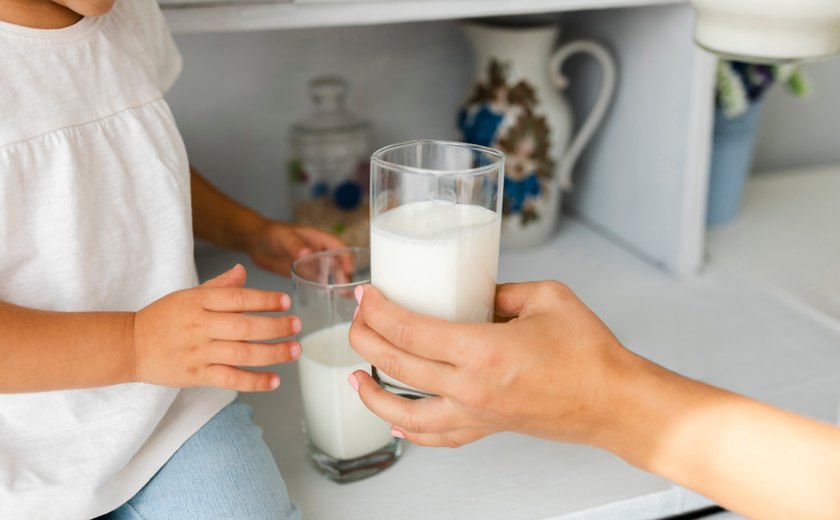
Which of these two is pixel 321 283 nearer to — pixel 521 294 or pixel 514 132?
pixel 521 294

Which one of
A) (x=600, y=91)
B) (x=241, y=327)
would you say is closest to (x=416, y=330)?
(x=241, y=327)

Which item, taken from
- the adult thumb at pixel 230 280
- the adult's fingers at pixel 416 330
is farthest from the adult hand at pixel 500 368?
the adult thumb at pixel 230 280

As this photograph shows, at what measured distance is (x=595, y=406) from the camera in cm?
56

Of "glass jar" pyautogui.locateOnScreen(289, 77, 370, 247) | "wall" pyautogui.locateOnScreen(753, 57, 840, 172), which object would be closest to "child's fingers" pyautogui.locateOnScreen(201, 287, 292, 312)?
"glass jar" pyautogui.locateOnScreen(289, 77, 370, 247)

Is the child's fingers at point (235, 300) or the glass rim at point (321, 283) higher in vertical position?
the child's fingers at point (235, 300)

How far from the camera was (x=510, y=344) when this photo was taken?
54cm

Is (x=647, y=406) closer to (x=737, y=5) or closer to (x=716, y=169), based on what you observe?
(x=737, y=5)

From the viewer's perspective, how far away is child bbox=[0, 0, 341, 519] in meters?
0.61

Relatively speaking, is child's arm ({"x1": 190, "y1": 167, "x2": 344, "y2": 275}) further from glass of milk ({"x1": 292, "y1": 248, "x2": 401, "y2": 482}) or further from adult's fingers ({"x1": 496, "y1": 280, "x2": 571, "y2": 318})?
adult's fingers ({"x1": 496, "y1": 280, "x2": 571, "y2": 318})

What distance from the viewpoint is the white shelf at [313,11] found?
0.81m

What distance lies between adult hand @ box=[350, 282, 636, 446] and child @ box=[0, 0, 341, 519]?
0.09m

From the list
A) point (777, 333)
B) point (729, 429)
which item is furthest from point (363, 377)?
point (777, 333)

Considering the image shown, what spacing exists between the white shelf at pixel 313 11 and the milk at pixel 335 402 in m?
0.31

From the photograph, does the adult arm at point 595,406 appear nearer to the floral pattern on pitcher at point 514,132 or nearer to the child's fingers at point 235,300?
the child's fingers at point 235,300
